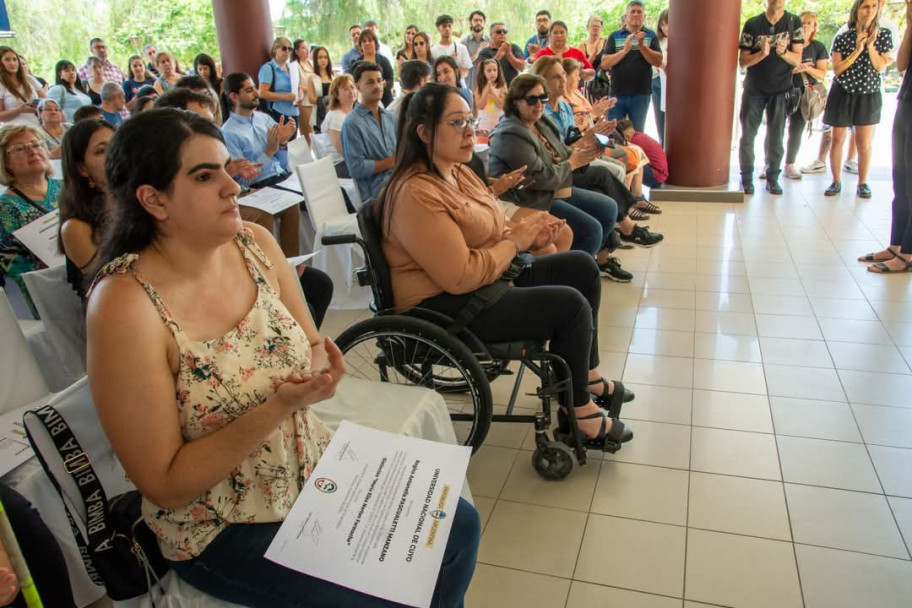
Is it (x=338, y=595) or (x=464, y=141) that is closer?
(x=338, y=595)

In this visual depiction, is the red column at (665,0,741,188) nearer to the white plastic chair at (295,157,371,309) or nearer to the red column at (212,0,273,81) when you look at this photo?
the white plastic chair at (295,157,371,309)

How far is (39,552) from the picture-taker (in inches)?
51.1

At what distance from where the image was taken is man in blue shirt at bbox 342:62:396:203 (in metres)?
A: 3.84

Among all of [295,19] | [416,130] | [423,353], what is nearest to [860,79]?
[416,130]

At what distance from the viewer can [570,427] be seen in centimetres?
212

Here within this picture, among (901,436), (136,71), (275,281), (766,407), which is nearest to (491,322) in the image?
(275,281)

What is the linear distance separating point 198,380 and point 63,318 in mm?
1230

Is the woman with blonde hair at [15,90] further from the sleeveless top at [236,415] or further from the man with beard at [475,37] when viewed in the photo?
the sleeveless top at [236,415]

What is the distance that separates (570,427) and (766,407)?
879 mm

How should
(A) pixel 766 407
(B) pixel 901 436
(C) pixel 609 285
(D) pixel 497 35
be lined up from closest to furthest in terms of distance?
1. (B) pixel 901 436
2. (A) pixel 766 407
3. (C) pixel 609 285
4. (D) pixel 497 35

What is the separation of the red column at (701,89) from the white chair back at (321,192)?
3208 mm

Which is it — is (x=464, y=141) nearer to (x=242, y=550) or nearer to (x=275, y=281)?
(x=275, y=281)

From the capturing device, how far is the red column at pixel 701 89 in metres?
5.36

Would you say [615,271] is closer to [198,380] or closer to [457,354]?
[457,354]
